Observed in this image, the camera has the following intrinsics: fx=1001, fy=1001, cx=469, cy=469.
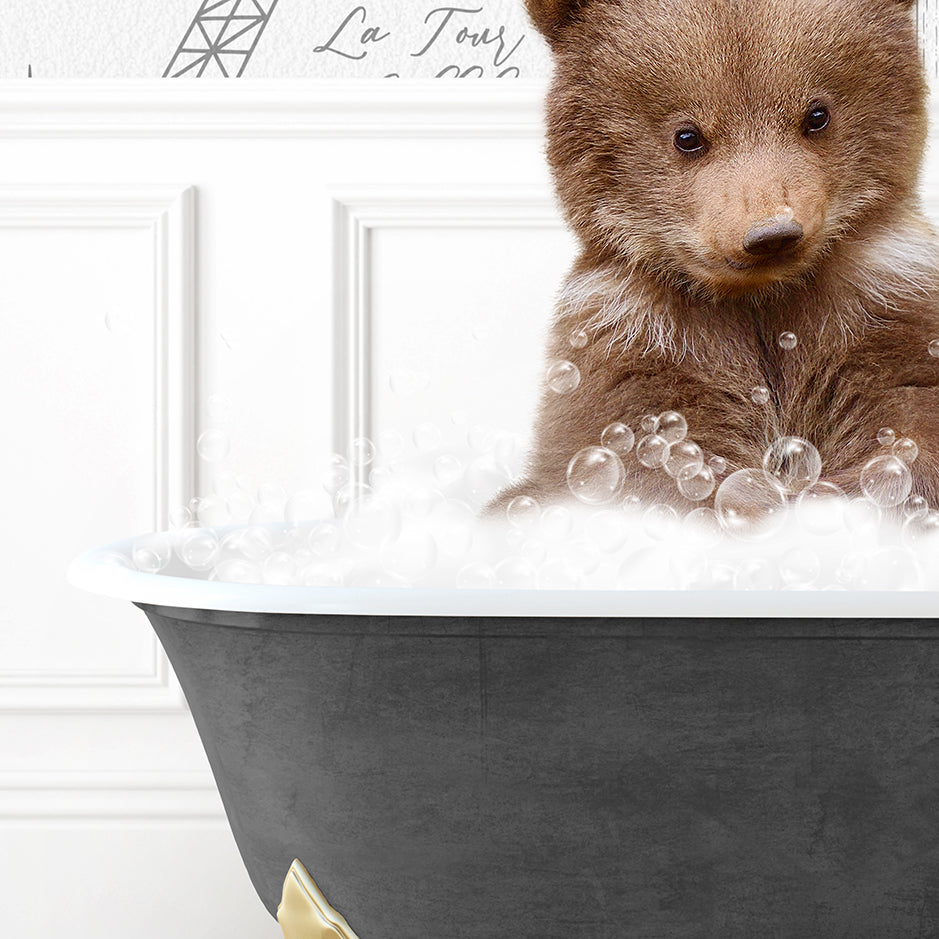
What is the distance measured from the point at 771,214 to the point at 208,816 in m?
1.22

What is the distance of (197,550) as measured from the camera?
115 centimetres

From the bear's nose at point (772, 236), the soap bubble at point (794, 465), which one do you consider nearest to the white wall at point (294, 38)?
the bear's nose at point (772, 236)

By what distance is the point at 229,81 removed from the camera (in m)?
1.51

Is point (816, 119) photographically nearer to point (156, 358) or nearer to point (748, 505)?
point (748, 505)

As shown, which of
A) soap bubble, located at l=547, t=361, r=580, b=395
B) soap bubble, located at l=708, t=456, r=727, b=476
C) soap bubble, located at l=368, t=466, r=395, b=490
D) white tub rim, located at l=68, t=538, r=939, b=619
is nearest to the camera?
white tub rim, located at l=68, t=538, r=939, b=619

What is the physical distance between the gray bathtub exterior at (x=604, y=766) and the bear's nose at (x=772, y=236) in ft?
1.16

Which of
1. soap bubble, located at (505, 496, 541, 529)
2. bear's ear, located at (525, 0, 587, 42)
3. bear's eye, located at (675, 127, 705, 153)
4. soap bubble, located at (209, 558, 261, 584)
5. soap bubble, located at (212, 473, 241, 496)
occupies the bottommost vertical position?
soap bubble, located at (209, 558, 261, 584)

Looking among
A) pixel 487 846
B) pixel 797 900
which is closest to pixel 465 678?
pixel 487 846

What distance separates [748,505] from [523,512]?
0.25m

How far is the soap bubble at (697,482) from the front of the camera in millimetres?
970

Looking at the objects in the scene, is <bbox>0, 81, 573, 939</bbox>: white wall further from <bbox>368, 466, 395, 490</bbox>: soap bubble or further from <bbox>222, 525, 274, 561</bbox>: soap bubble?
<bbox>222, 525, 274, 561</bbox>: soap bubble

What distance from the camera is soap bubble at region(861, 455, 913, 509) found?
0.92m

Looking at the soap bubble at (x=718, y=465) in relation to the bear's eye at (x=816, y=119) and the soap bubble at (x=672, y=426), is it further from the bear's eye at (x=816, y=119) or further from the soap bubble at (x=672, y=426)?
the bear's eye at (x=816, y=119)

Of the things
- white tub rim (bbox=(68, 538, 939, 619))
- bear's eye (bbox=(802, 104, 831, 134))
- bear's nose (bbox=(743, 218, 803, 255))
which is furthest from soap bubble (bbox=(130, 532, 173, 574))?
bear's eye (bbox=(802, 104, 831, 134))
